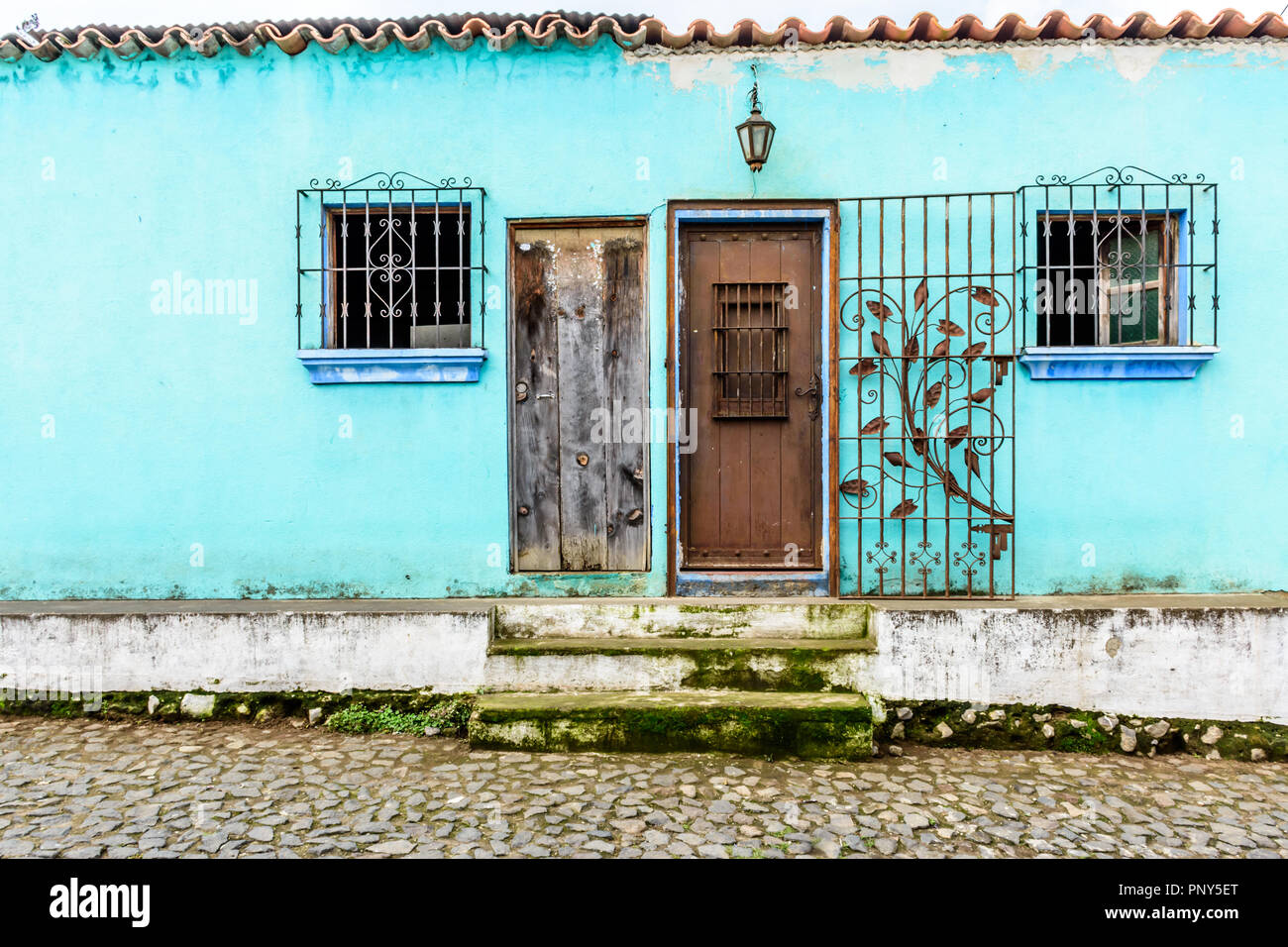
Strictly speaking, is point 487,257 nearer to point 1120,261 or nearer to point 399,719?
point 399,719

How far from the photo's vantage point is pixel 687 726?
4.03 metres

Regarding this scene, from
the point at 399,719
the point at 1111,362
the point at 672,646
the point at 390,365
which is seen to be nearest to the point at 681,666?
the point at 672,646

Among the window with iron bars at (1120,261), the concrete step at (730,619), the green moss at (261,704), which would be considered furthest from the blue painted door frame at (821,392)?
the green moss at (261,704)

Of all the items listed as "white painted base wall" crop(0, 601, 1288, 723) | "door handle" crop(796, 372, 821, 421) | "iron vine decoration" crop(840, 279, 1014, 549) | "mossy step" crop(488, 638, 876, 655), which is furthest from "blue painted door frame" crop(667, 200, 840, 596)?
"white painted base wall" crop(0, 601, 1288, 723)

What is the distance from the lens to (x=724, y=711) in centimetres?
403

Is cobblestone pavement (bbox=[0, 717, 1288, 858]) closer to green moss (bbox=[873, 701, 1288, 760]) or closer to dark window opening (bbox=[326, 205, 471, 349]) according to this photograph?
green moss (bbox=[873, 701, 1288, 760])

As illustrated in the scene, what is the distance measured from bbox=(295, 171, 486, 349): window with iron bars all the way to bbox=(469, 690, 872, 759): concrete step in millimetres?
2196

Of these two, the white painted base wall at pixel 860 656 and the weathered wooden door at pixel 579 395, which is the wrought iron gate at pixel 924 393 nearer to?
the white painted base wall at pixel 860 656

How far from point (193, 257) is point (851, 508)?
4.21 m

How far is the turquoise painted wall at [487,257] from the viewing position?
4.81 m

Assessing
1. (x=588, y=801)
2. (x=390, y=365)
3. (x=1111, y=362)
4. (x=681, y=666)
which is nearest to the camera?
(x=588, y=801)

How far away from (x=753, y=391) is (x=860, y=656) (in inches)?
64.8

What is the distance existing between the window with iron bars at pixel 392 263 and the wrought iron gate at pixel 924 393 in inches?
88.1

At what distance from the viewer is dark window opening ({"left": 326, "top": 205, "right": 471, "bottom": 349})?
16.1 feet
